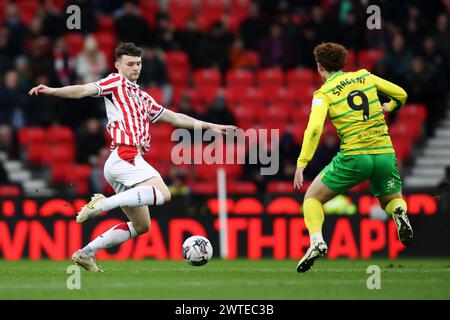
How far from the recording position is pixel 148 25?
20734mm

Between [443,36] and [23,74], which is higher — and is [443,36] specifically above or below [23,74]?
above

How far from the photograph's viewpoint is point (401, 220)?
34.7 feet

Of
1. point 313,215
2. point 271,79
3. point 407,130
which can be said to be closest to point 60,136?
point 271,79

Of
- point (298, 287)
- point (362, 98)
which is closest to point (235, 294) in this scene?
point (298, 287)

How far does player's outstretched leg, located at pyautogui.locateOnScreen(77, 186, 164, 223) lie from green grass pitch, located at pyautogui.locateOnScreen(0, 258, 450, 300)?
606mm

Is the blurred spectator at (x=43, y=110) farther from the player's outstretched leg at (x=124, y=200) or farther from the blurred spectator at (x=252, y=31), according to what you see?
the player's outstretched leg at (x=124, y=200)

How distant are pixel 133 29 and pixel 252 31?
2.16 metres

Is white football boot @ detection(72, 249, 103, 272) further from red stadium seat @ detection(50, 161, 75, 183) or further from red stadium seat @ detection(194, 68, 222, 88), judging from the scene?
red stadium seat @ detection(194, 68, 222, 88)

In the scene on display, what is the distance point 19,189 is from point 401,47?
23.4 feet

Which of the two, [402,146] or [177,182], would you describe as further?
[402,146]

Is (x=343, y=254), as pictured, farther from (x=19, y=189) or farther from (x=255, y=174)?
(x=19, y=189)

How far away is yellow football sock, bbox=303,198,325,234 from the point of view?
1062 cm

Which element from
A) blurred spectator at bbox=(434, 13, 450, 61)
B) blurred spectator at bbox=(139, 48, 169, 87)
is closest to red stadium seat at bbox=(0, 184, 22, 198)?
blurred spectator at bbox=(139, 48, 169, 87)

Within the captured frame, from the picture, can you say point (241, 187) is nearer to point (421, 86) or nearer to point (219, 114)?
point (219, 114)
